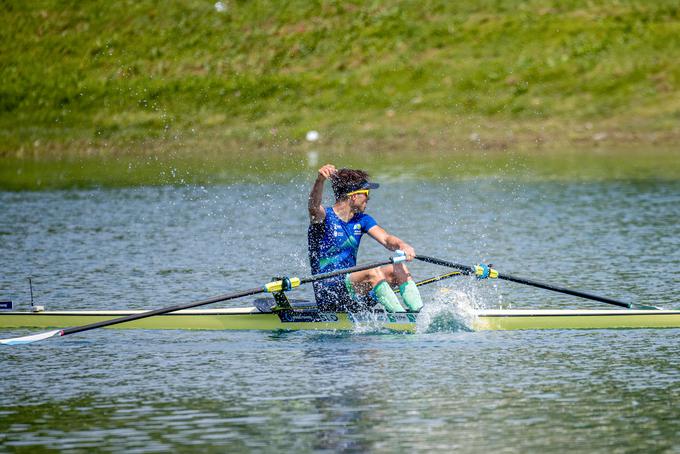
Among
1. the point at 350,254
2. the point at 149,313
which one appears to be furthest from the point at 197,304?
the point at 350,254

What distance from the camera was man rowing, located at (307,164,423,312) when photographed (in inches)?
856

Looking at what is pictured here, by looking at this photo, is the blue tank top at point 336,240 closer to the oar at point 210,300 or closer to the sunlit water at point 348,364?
the oar at point 210,300

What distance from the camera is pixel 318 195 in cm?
2123

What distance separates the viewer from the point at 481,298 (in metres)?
25.9

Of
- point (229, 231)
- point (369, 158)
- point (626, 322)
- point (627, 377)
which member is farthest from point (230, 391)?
point (369, 158)

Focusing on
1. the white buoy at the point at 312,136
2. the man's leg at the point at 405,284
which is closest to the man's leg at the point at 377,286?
the man's leg at the point at 405,284

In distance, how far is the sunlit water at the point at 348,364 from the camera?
52.8ft

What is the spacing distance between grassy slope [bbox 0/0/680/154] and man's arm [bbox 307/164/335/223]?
140 ft

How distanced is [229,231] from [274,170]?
781 inches

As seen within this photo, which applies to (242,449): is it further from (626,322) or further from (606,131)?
(606,131)

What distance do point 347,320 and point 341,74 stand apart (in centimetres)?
5477

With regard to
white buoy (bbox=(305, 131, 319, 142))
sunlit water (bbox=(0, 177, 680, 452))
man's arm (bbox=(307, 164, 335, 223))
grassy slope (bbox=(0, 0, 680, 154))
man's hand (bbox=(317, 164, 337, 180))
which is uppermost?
grassy slope (bbox=(0, 0, 680, 154))

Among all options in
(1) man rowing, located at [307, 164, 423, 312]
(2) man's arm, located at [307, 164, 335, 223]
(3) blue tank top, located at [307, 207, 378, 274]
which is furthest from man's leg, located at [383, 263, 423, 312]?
(2) man's arm, located at [307, 164, 335, 223]

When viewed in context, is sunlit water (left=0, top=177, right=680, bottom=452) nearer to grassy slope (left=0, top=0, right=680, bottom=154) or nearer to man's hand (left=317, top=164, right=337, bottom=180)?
man's hand (left=317, top=164, right=337, bottom=180)
